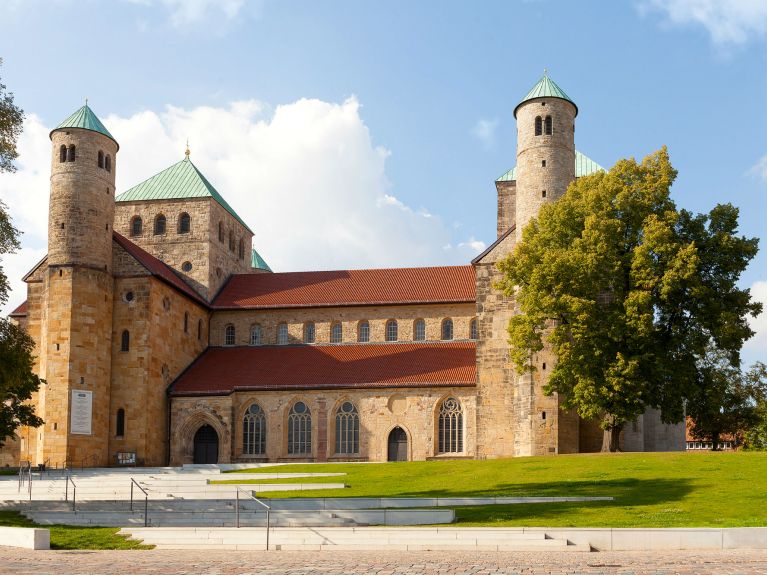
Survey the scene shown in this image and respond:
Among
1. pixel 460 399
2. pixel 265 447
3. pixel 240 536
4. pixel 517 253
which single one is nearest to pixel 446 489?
pixel 240 536

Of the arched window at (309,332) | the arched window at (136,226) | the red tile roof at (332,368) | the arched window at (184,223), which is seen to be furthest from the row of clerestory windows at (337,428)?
the arched window at (136,226)

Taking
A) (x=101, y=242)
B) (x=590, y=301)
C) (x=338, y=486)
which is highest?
(x=101, y=242)

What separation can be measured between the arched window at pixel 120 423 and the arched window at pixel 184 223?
16397 mm

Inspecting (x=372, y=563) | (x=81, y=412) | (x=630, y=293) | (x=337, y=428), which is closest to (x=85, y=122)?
(x=81, y=412)

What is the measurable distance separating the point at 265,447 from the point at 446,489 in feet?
76.7

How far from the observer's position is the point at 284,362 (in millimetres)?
59375

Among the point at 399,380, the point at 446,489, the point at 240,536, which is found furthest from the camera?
the point at 399,380

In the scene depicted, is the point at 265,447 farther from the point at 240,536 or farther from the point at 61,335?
the point at 240,536

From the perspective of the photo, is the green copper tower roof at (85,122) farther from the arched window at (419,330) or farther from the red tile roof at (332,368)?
the arched window at (419,330)

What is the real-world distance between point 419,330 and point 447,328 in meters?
1.90

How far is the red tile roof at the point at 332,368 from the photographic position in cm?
5528

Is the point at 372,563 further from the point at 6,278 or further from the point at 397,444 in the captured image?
the point at 397,444

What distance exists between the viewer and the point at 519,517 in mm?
26344

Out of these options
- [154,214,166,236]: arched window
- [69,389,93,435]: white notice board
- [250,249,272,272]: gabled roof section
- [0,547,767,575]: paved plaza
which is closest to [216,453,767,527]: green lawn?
[0,547,767,575]: paved plaza
